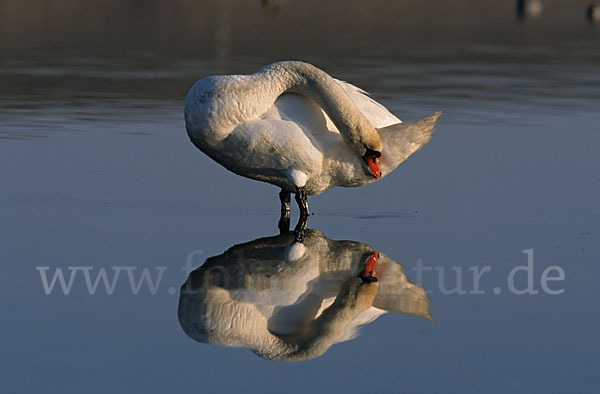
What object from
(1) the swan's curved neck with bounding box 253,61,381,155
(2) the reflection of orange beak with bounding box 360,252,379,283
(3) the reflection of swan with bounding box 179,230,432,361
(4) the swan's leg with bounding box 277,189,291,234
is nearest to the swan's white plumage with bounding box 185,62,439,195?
(1) the swan's curved neck with bounding box 253,61,381,155

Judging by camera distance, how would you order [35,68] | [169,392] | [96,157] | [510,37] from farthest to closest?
[510,37] < [35,68] < [96,157] < [169,392]

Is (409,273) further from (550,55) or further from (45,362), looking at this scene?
(550,55)

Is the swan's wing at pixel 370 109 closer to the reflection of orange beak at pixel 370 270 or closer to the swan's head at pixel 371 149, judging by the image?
the swan's head at pixel 371 149

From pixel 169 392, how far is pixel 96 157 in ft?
20.5

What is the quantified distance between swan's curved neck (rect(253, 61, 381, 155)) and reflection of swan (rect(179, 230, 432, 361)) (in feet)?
3.61

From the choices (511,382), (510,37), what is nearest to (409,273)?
(511,382)

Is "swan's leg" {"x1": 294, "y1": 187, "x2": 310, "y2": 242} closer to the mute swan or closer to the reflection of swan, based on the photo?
the mute swan

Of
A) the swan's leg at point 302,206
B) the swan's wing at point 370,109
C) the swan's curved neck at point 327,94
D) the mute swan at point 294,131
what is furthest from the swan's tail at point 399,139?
the swan's leg at point 302,206

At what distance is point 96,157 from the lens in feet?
36.6

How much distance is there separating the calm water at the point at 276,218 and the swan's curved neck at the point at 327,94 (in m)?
0.67

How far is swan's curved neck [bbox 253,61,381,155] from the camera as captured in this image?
28.7ft

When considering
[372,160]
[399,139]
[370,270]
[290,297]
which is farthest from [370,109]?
[290,297]

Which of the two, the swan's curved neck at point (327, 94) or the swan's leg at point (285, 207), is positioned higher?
the swan's curved neck at point (327, 94)

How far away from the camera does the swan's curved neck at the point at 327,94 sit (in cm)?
874
